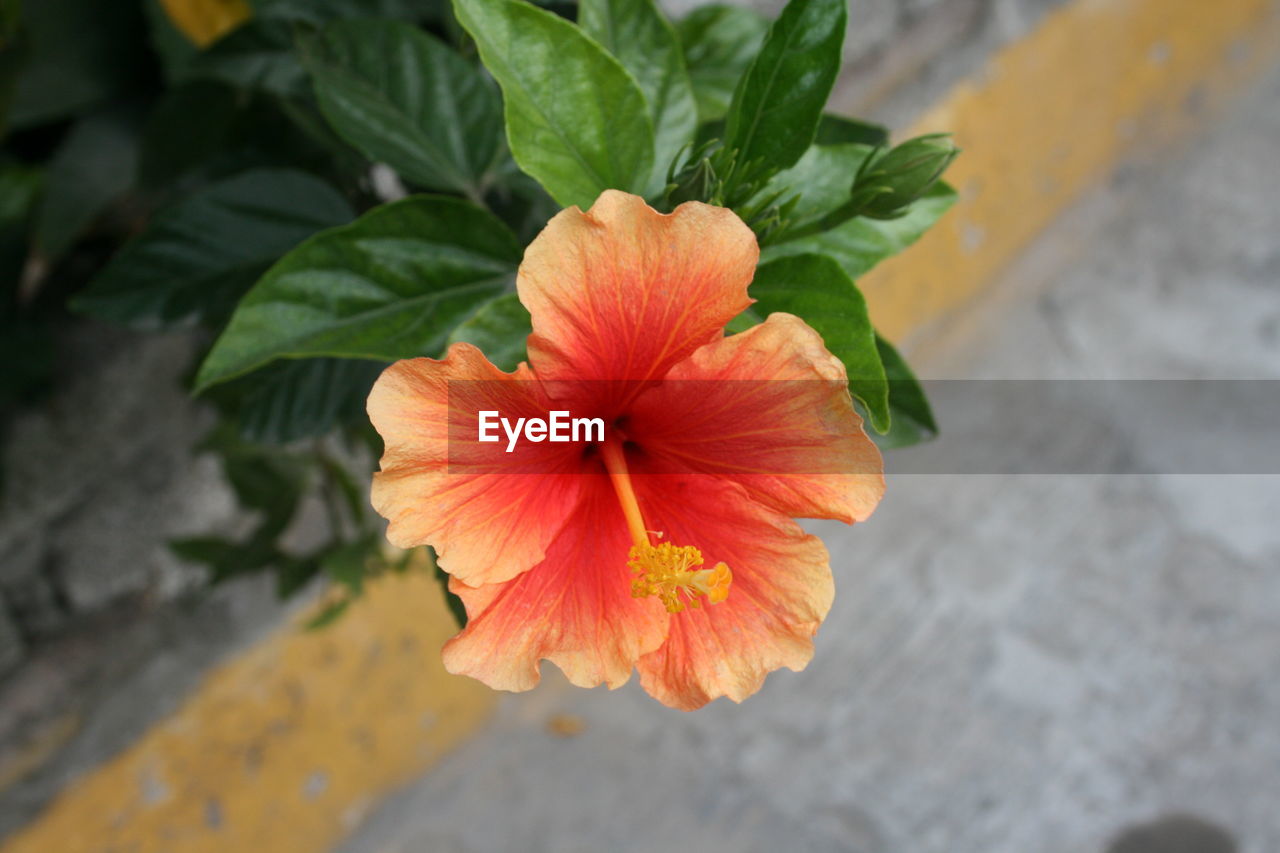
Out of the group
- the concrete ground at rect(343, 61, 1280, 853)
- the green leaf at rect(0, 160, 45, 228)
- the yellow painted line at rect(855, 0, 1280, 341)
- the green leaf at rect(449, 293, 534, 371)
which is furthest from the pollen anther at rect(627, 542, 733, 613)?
the yellow painted line at rect(855, 0, 1280, 341)

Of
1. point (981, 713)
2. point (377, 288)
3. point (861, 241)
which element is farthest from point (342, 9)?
point (981, 713)

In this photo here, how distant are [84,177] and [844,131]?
27.4 inches

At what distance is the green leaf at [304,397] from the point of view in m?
0.65

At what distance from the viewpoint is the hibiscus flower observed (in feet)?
1.32

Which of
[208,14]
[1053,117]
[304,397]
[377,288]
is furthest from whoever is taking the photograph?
[1053,117]

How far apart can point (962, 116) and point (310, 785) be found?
1228 millimetres

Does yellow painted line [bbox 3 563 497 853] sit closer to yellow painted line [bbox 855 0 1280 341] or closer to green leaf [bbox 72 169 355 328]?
green leaf [bbox 72 169 355 328]

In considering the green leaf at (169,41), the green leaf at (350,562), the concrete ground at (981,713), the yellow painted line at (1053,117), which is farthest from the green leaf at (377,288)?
the yellow painted line at (1053,117)

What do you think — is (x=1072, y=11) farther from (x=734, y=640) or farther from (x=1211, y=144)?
(x=734, y=640)

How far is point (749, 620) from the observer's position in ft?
1.46

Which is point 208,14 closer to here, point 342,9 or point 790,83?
point 342,9

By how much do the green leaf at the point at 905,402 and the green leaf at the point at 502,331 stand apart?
179mm

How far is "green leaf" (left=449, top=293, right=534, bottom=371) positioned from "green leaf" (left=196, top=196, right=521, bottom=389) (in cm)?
5
